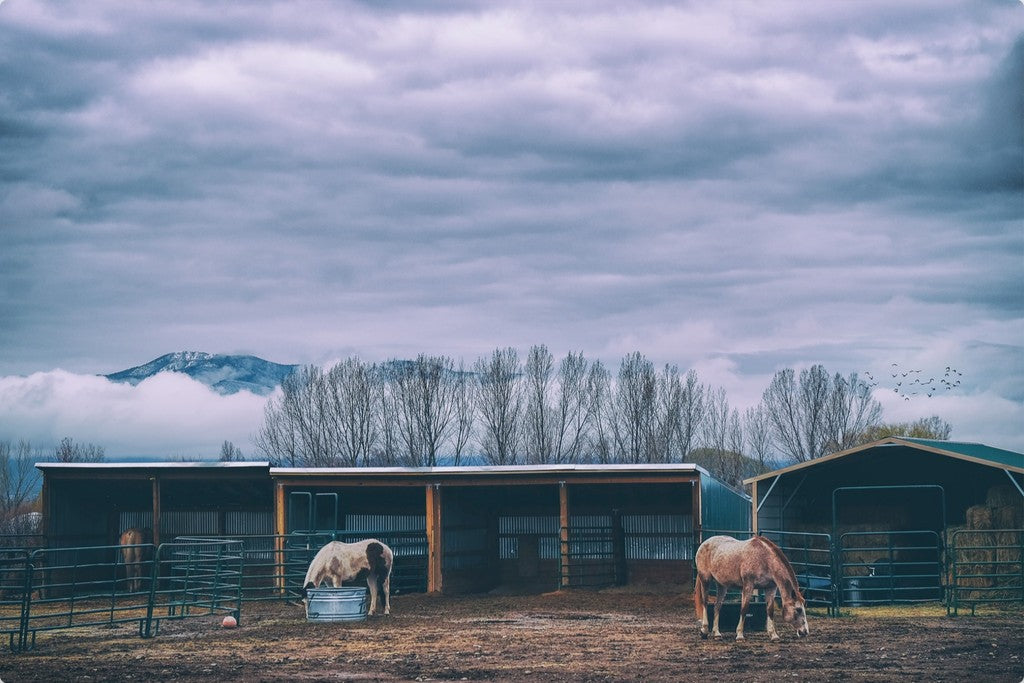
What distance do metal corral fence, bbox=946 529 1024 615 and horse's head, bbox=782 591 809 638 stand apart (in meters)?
3.77

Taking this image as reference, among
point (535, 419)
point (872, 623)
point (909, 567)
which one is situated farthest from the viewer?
point (535, 419)

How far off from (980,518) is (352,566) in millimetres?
9634

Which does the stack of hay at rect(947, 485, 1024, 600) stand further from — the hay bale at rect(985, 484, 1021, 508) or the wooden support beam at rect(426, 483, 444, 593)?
the wooden support beam at rect(426, 483, 444, 593)

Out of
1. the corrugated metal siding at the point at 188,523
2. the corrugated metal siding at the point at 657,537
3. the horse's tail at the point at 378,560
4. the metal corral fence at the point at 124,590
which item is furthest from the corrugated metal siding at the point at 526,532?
the horse's tail at the point at 378,560

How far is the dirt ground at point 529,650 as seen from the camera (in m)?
10.8

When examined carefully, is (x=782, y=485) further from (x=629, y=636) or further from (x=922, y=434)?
(x=922, y=434)

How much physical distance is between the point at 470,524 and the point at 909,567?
8209 mm

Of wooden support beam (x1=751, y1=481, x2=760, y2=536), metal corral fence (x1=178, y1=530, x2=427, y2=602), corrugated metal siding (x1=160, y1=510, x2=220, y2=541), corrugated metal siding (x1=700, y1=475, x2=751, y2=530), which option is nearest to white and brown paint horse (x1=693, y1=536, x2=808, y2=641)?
wooden support beam (x1=751, y1=481, x2=760, y2=536)

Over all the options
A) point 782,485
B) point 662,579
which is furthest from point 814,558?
point 662,579

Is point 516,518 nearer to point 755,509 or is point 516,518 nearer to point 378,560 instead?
point 755,509

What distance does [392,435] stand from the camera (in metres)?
46.6

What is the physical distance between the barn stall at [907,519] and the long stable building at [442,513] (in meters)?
1.83

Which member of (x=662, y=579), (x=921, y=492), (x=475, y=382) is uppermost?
(x=475, y=382)

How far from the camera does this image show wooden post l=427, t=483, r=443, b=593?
66.9 ft
